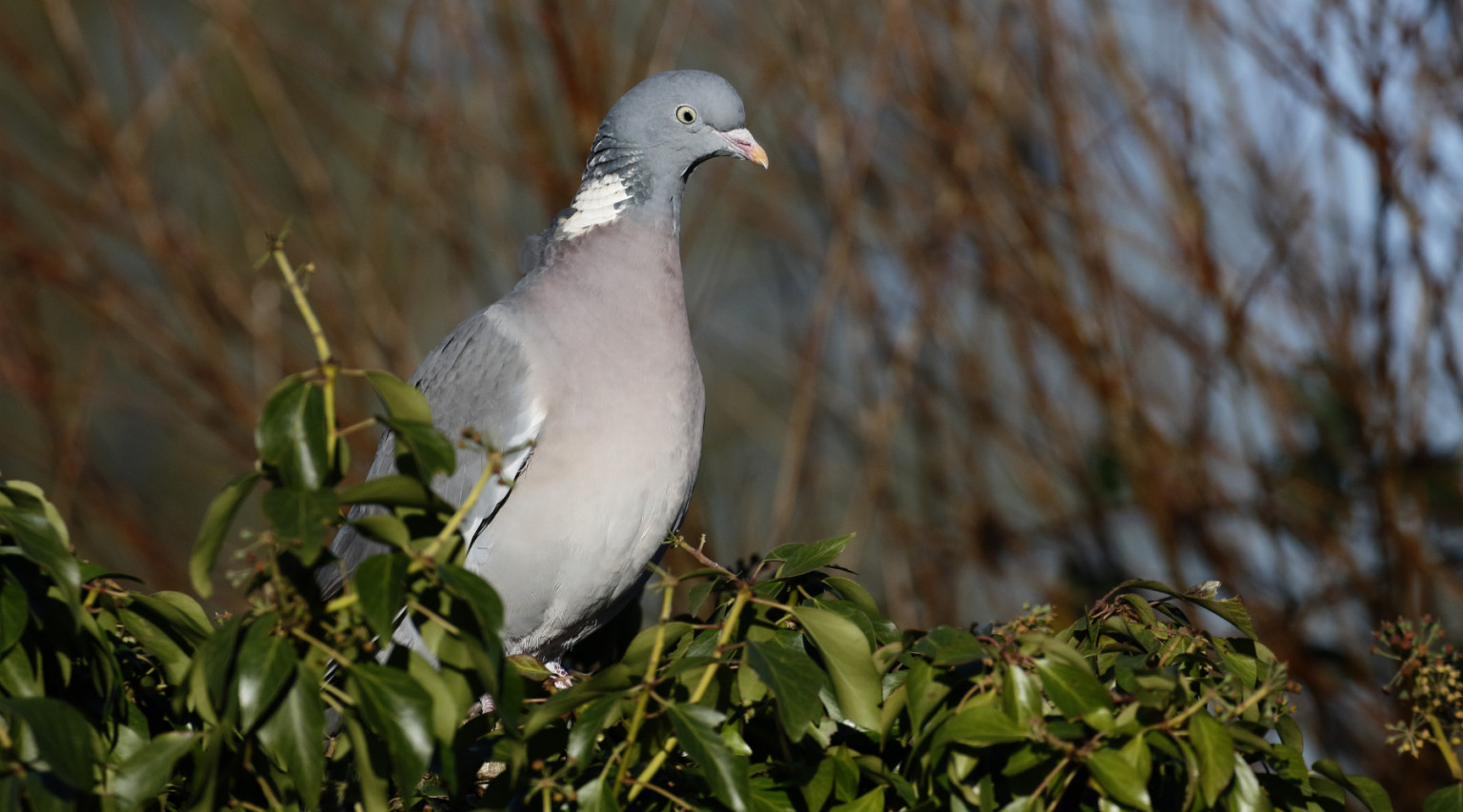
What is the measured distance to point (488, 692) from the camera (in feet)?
3.91

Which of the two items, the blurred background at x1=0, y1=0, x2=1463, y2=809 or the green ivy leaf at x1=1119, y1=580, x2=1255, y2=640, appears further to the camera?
the blurred background at x1=0, y1=0, x2=1463, y2=809

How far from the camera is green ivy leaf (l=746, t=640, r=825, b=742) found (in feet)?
3.75

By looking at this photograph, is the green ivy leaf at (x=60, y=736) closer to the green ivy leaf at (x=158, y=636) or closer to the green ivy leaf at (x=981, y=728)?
the green ivy leaf at (x=158, y=636)

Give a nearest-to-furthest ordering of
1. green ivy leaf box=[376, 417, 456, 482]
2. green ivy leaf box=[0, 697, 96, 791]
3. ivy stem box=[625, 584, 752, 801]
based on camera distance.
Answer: green ivy leaf box=[0, 697, 96, 791], green ivy leaf box=[376, 417, 456, 482], ivy stem box=[625, 584, 752, 801]

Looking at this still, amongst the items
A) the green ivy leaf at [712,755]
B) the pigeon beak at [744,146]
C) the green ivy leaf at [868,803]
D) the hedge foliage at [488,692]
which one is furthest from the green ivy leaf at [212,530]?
the pigeon beak at [744,146]

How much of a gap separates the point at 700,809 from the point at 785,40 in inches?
121

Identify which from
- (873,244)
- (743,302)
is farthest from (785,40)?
(743,302)

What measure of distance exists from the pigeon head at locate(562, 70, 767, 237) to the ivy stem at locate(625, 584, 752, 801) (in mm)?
1379

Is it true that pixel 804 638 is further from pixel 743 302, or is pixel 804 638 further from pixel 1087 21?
→ pixel 743 302

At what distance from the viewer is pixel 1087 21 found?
3.63 metres

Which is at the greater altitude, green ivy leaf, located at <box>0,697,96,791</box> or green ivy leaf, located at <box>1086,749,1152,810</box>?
green ivy leaf, located at <box>1086,749,1152,810</box>

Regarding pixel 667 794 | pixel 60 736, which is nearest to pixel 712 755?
pixel 667 794

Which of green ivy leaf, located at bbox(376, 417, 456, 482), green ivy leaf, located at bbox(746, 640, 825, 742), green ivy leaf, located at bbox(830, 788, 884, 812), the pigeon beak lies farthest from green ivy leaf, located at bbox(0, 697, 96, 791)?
the pigeon beak

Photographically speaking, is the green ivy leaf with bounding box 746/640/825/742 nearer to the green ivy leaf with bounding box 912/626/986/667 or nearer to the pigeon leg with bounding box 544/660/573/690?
the green ivy leaf with bounding box 912/626/986/667
